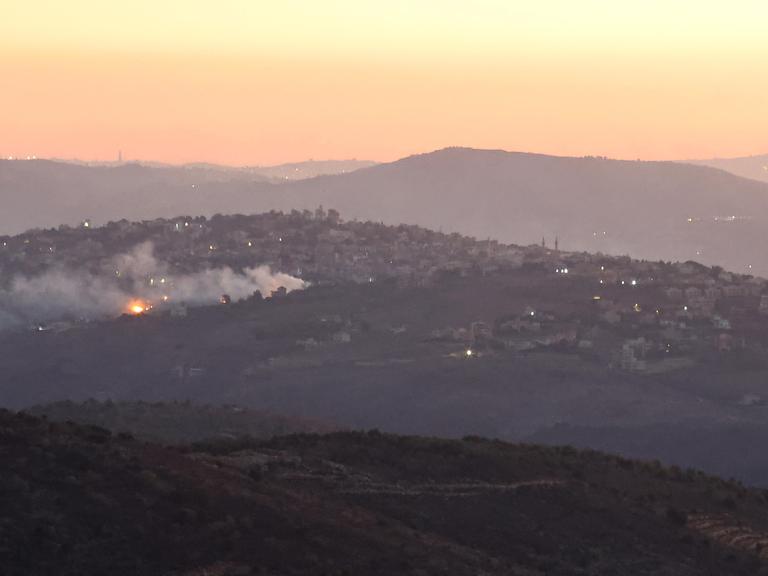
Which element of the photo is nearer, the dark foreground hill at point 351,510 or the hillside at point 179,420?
the dark foreground hill at point 351,510

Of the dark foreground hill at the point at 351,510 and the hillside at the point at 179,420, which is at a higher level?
the dark foreground hill at the point at 351,510

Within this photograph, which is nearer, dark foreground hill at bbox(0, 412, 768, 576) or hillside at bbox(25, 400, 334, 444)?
dark foreground hill at bbox(0, 412, 768, 576)

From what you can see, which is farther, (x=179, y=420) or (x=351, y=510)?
(x=179, y=420)

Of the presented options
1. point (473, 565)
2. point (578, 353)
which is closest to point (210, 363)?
→ point (578, 353)

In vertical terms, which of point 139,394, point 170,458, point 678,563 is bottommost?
point 139,394

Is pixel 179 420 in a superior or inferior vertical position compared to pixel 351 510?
inferior

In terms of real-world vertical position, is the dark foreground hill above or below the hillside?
above

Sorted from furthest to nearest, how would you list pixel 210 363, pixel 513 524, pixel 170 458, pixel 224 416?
pixel 210 363 < pixel 224 416 < pixel 513 524 < pixel 170 458

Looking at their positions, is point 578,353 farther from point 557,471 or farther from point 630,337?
point 557,471
